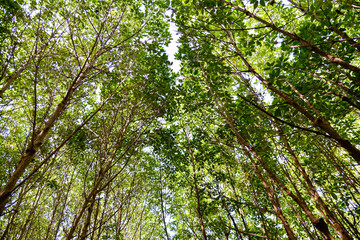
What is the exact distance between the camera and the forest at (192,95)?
102 inches

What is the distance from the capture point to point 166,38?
511 cm

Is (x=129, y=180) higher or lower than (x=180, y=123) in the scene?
lower

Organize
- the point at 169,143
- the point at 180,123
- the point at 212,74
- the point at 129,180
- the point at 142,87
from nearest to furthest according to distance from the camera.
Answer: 1. the point at 212,74
2. the point at 142,87
3. the point at 169,143
4. the point at 180,123
5. the point at 129,180

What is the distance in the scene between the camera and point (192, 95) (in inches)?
214

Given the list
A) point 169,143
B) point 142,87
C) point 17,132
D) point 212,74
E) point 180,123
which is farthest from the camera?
point 180,123

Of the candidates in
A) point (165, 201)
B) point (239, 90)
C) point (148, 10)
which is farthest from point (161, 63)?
point (165, 201)

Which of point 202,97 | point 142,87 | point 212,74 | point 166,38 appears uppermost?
point 166,38

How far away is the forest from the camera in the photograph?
8.54 ft

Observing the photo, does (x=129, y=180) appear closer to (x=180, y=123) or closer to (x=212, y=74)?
(x=180, y=123)

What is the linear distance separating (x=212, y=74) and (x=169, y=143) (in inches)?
112

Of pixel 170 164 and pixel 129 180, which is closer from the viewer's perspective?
pixel 170 164

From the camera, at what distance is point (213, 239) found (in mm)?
7812

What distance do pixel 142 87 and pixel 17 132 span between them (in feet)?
20.4

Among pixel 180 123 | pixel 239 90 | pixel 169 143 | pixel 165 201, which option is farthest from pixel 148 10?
pixel 165 201
